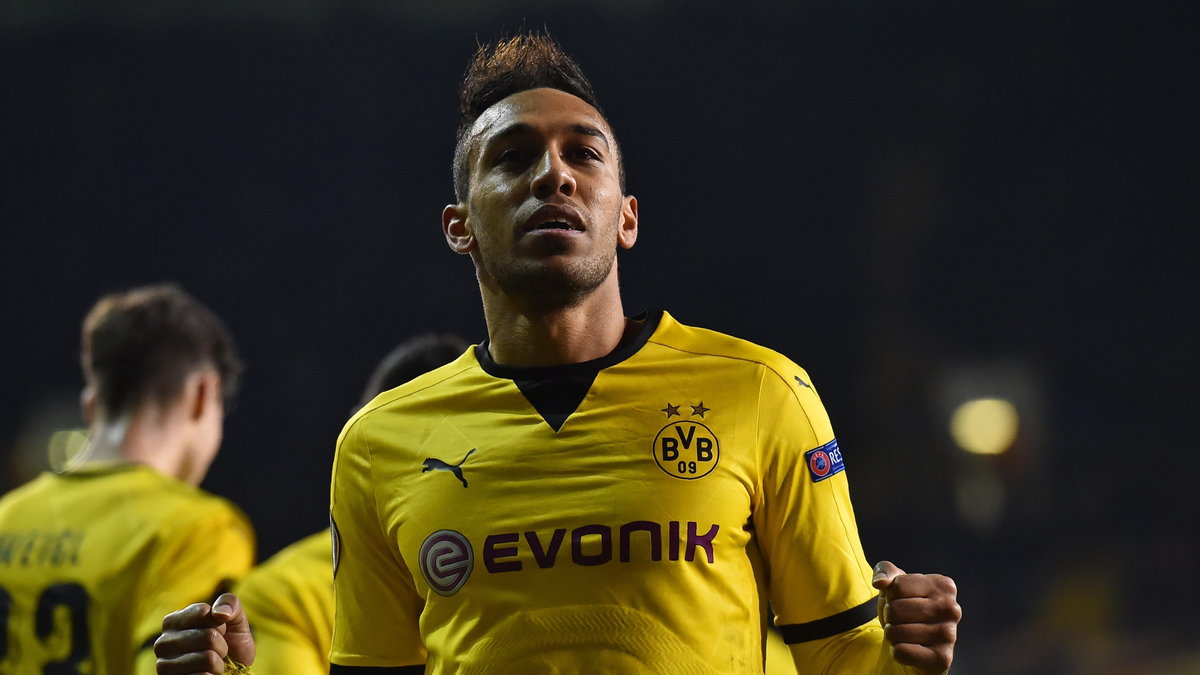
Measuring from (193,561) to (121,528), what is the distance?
19 centimetres

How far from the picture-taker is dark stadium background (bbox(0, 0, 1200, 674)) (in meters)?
11.2

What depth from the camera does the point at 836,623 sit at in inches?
60.4

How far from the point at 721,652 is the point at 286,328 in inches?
424

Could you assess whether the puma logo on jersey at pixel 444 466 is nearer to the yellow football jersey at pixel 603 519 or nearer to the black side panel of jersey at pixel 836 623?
the yellow football jersey at pixel 603 519

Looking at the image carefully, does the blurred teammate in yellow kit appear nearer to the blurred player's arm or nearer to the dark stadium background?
the blurred player's arm

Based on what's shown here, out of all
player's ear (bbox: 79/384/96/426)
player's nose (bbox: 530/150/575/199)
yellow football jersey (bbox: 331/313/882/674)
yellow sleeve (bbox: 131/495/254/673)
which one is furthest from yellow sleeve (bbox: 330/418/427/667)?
player's ear (bbox: 79/384/96/426)

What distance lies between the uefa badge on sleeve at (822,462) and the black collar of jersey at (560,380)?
0.93 feet

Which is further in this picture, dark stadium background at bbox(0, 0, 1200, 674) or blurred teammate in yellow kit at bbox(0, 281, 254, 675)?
dark stadium background at bbox(0, 0, 1200, 674)

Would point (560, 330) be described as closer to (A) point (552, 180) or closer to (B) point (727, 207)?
(A) point (552, 180)

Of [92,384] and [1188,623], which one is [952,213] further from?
[92,384]

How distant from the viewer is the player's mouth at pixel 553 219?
163 centimetres

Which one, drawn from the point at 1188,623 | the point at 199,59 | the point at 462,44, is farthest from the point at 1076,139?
the point at 199,59

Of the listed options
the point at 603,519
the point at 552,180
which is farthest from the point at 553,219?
the point at 603,519

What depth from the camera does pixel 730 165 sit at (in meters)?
12.9
